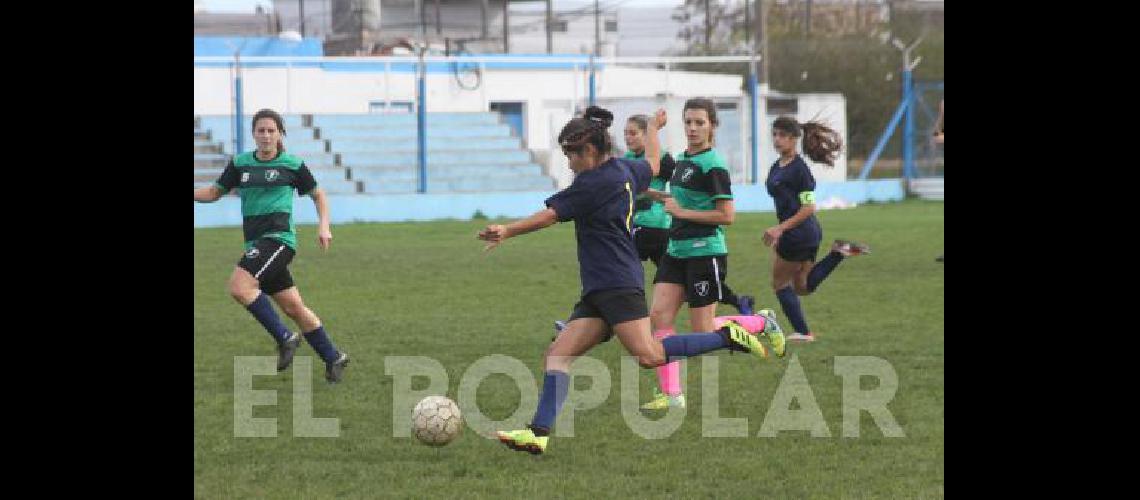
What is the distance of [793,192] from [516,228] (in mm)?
5216

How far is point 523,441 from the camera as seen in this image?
27.3ft

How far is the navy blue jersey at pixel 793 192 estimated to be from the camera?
12.9m

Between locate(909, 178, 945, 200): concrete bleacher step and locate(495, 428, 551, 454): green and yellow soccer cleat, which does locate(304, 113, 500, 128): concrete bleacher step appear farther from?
locate(495, 428, 551, 454): green and yellow soccer cleat

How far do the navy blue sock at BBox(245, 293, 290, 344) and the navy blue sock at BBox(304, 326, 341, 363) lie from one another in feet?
0.89

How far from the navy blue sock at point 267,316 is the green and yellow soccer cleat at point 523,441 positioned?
10.8 ft

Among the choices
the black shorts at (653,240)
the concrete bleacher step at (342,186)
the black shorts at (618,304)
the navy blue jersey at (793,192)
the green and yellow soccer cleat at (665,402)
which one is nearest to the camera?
the black shorts at (618,304)

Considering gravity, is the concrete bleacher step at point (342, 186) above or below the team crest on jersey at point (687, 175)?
below

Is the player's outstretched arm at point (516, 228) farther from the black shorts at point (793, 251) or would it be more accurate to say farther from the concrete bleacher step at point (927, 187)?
the concrete bleacher step at point (927, 187)

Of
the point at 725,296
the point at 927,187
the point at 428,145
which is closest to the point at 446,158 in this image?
the point at 428,145

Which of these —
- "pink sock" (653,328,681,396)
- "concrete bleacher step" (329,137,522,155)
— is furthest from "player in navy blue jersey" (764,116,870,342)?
"concrete bleacher step" (329,137,522,155)

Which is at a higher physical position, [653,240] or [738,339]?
[653,240]

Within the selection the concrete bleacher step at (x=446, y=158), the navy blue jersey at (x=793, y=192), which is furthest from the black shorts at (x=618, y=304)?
the concrete bleacher step at (x=446, y=158)

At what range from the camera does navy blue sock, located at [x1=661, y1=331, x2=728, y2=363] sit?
9.00 m

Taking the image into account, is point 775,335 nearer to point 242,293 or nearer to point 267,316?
point 267,316
